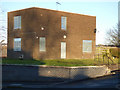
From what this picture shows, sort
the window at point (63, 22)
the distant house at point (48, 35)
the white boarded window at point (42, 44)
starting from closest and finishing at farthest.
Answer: the distant house at point (48, 35) < the white boarded window at point (42, 44) < the window at point (63, 22)

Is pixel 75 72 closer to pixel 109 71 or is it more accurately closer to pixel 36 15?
pixel 109 71

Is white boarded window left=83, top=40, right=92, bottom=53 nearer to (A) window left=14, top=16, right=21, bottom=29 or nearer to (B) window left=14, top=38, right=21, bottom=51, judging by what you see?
(B) window left=14, top=38, right=21, bottom=51

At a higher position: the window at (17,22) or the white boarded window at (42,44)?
the window at (17,22)

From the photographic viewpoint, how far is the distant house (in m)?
21.2

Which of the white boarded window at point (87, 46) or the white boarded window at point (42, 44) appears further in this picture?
the white boarded window at point (87, 46)

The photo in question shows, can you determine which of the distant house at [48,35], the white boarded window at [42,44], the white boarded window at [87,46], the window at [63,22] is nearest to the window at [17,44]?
the distant house at [48,35]

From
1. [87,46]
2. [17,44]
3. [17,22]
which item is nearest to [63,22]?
[87,46]

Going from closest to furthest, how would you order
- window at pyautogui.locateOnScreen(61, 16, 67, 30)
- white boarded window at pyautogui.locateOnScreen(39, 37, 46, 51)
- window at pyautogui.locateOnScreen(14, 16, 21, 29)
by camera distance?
1. white boarded window at pyautogui.locateOnScreen(39, 37, 46, 51)
2. window at pyautogui.locateOnScreen(14, 16, 21, 29)
3. window at pyautogui.locateOnScreen(61, 16, 67, 30)

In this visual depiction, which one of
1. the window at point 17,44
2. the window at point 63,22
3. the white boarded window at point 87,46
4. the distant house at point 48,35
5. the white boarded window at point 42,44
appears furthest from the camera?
the white boarded window at point 87,46

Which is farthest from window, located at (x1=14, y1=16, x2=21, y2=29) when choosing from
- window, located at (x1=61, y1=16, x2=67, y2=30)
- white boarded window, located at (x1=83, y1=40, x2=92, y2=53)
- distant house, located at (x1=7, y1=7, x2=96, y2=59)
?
white boarded window, located at (x1=83, y1=40, x2=92, y2=53)

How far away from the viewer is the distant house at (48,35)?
21.2m

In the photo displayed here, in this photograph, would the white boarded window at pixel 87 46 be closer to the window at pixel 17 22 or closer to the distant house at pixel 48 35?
the distant house at pixel 48 35

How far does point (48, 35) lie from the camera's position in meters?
21.7

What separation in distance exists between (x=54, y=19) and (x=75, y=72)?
11.6m
